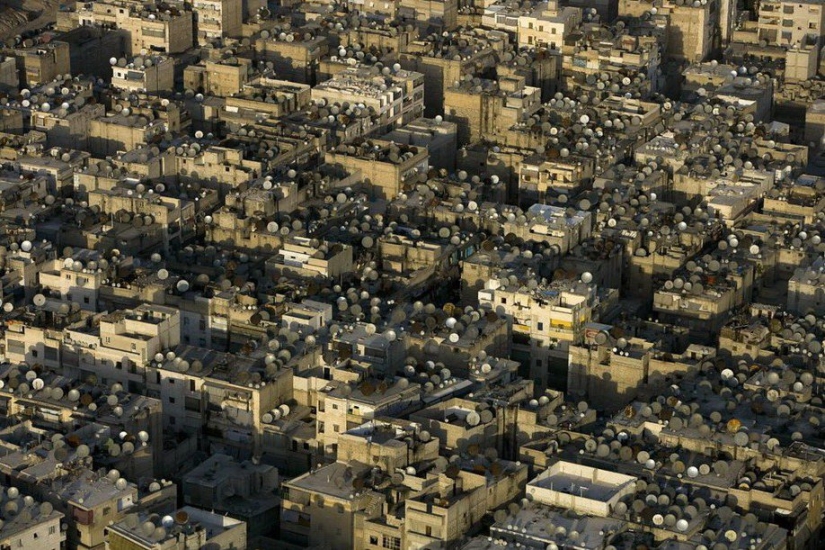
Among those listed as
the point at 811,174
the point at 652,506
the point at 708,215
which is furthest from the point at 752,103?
the point at 652,506

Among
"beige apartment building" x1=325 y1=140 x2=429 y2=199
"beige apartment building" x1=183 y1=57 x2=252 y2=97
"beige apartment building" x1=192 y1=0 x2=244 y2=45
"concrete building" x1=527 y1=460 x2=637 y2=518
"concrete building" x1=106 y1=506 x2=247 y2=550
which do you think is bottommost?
"concrete building" x1=106 y1=506 x2=247 y2=550

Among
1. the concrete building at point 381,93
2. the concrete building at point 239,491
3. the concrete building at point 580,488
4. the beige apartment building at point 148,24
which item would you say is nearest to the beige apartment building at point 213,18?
the beige apartment building at point 148,24

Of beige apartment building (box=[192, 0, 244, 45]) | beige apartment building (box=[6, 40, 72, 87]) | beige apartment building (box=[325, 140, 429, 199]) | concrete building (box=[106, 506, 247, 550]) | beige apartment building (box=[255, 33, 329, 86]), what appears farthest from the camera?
beige apartment building (box=[192, 0, 244, 45])

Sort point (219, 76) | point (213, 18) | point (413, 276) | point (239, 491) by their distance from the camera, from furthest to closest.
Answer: point (213, 18)
point (219, 76)
point (413, 276)
point (239, 491)

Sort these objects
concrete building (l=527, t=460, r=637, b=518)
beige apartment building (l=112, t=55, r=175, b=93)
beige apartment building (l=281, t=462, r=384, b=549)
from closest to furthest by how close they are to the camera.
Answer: concrete building (l=527, t=460, r=637, b=518), beige apartment building (l=281, t=462, r=384, b=549), beige apartment building (l=112, t=55, r=175, b=93)

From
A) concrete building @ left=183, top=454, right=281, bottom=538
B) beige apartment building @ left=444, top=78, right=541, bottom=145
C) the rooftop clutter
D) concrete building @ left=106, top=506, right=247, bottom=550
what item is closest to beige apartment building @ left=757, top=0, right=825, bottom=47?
the rooftop clutter

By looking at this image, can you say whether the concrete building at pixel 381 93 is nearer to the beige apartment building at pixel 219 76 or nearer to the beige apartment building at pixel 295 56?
the beige apartment building at pixel 219 76

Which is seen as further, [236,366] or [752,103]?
[752,103]

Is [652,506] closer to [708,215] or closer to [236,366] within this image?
[236,366]

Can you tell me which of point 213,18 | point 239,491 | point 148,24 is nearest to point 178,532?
point 239,491

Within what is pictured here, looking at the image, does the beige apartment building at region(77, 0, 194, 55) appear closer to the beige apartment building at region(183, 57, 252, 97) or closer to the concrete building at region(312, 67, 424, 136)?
the beige apartment building at region(183, 57, 252, 97)

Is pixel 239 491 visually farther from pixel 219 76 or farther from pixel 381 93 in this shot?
pixel 219 76
